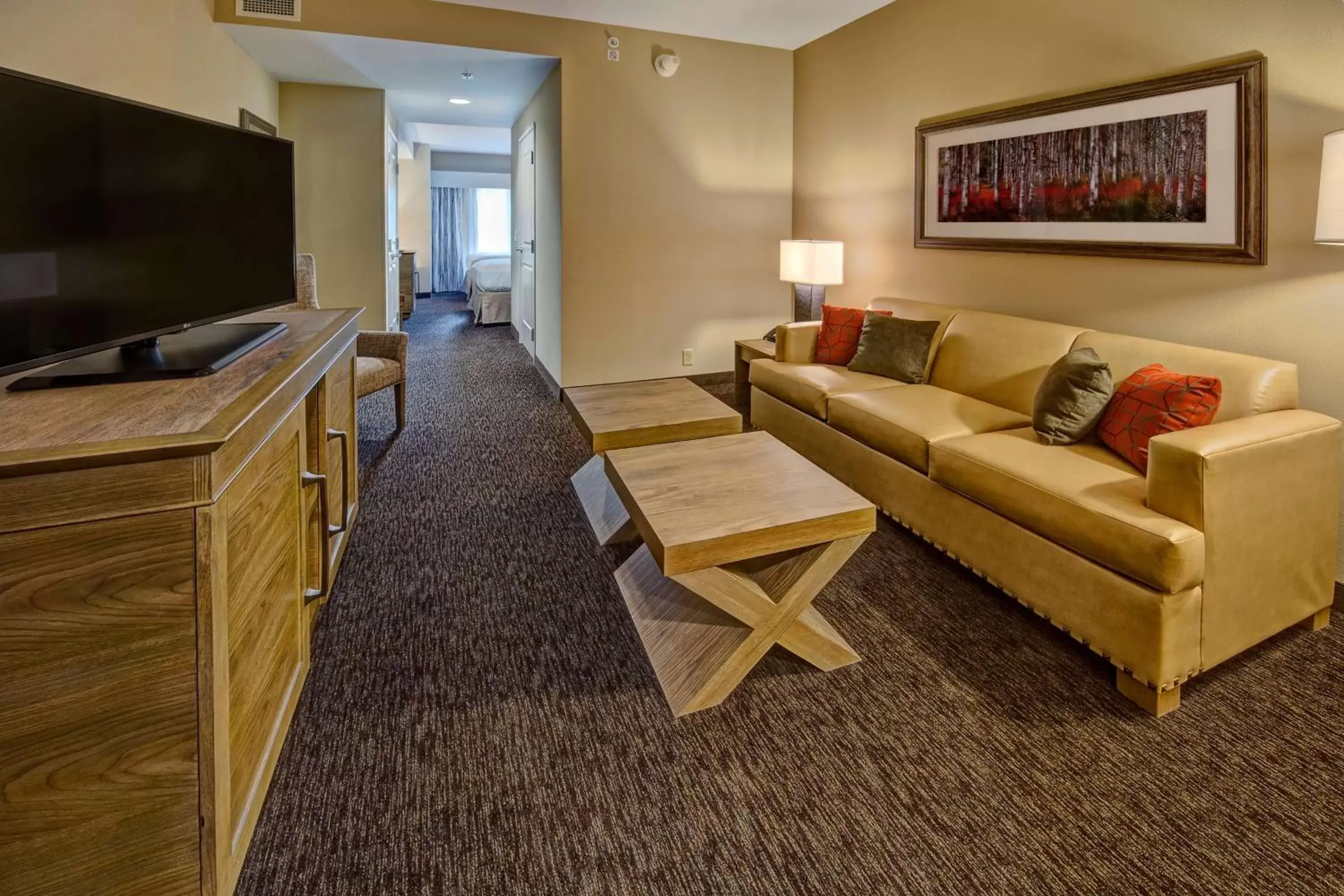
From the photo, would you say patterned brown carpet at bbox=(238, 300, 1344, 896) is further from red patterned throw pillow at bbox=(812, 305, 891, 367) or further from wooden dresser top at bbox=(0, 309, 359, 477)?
red patterned throw pillow at bbox=(812, 305, 891, 367)

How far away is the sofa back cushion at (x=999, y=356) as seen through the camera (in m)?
2.81

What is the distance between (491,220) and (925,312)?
1014 cm

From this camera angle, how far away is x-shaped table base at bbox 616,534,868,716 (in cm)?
169

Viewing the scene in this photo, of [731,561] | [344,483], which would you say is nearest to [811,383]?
[731,561]

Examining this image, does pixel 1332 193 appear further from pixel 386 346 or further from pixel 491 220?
pixel 491 220

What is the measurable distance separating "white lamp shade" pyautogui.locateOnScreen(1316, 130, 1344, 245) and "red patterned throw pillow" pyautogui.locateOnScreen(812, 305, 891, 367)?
6.25ft

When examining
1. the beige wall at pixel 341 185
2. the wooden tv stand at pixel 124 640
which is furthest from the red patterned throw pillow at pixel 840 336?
the beige wall at pixel 341 185

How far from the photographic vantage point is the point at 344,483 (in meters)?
2.42

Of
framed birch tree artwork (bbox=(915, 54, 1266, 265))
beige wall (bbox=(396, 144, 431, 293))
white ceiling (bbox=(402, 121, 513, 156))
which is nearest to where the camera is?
framed birch tree artwork (bbox=(915, 54, 1266, 265))

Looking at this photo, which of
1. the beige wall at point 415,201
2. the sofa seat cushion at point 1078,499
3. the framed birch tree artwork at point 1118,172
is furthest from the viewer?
the beige wall at point 415,201

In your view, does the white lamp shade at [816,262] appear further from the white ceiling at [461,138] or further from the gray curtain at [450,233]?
the gray curtain at [450,233]

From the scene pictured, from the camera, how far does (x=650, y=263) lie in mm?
4805

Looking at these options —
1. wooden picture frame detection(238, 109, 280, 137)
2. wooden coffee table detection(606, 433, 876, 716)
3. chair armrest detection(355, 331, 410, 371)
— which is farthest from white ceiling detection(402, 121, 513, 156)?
wooden coffee table detection(606, 433, 876, 716)

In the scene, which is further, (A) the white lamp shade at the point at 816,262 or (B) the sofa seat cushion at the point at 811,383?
(A) the white lamp shade at the point at 816,262
